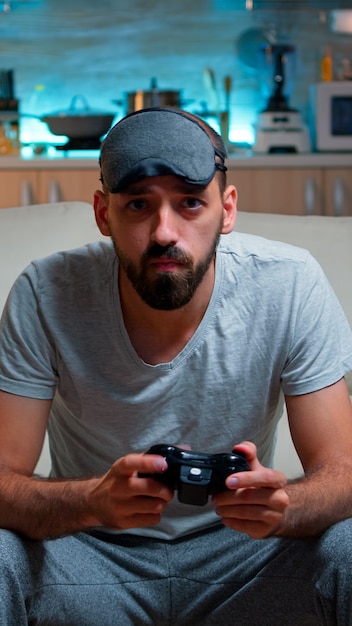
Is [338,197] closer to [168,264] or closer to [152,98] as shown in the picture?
[152,98]

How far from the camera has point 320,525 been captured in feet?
4.56

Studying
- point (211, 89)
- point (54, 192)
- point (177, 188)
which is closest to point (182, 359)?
point (177, 188)

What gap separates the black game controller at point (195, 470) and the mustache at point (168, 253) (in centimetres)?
33

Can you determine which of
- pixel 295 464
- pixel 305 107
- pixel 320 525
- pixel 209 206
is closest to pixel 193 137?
pixel 209 206

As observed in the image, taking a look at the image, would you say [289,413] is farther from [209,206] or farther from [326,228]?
[326,228]

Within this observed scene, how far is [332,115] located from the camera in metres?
3.20

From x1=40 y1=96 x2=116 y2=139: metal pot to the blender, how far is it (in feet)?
1.73

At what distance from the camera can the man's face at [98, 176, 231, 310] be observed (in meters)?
1.46

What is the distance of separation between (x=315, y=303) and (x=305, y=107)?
2.10 meters

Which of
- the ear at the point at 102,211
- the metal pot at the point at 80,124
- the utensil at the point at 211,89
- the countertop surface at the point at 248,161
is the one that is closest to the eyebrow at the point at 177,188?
the ear at the point at 102,211

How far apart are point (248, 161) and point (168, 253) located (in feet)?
5.56

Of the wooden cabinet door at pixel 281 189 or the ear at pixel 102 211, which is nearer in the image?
the ear at pixel 102 211

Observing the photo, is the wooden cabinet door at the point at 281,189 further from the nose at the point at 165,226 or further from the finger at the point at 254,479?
Result: the finger at the point at 254,479

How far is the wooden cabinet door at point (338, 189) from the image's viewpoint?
10.1 feet
